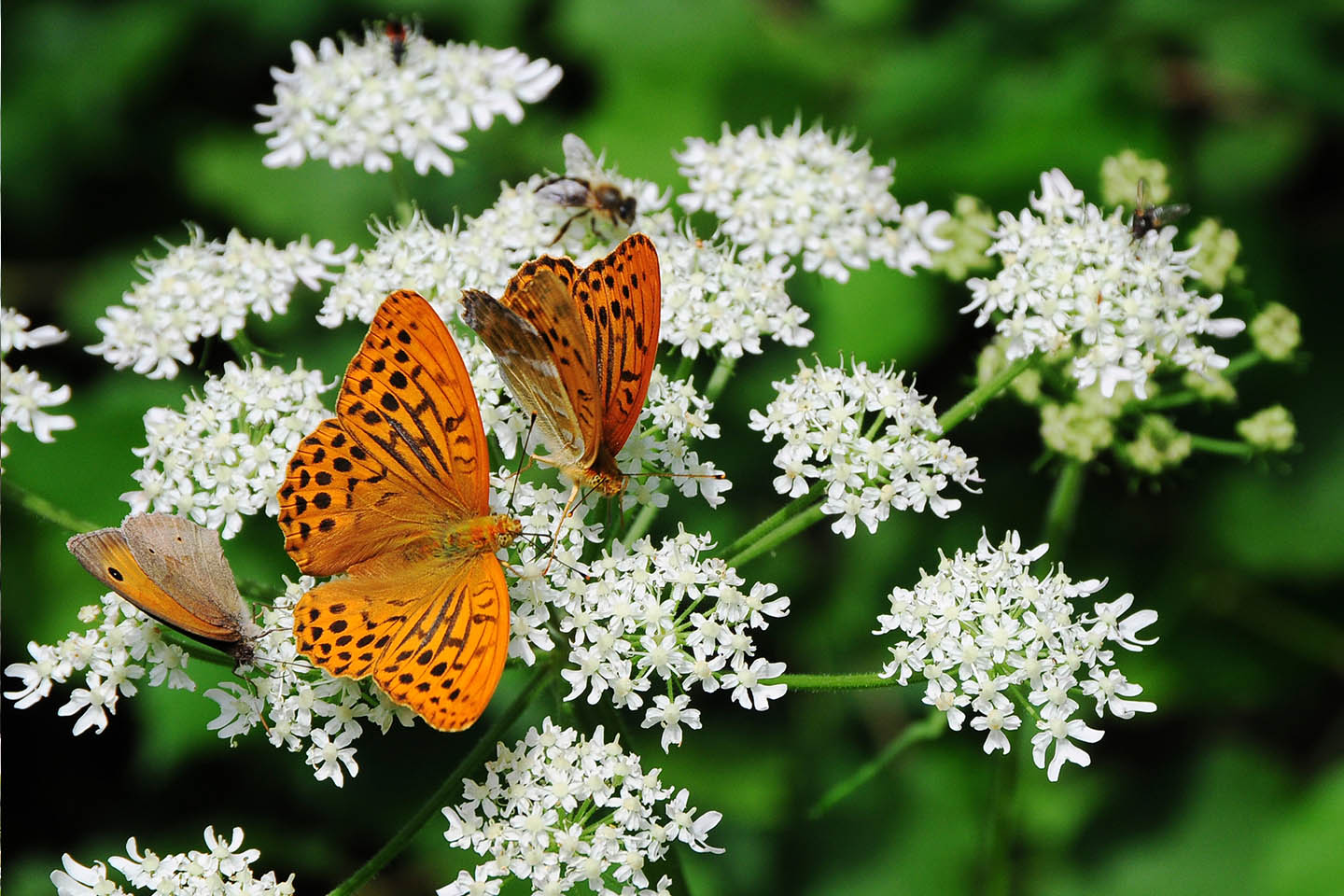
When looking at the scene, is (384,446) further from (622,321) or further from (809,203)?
(809,203)

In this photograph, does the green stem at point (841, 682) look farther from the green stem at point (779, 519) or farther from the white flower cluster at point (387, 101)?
the white flower cluster at point (387, 101)

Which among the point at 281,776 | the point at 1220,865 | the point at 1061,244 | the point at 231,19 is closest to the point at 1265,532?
the point at 1220,865

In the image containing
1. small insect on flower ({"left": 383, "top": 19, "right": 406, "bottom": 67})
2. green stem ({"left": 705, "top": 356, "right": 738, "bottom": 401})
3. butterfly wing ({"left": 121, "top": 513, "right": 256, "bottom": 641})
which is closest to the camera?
butterfly wing ({"left": 121, "top": 513, "right": 256, "bottom": 641})

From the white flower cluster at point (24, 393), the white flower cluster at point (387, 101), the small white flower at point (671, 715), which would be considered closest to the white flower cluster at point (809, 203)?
the white flower cluster at point (387, 101)

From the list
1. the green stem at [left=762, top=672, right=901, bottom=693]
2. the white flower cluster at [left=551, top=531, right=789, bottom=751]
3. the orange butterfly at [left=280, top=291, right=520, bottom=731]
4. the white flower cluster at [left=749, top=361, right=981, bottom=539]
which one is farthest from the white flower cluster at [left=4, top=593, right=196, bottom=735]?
the white flower cluster at [left=749, top=361, right=981, bottom=539]

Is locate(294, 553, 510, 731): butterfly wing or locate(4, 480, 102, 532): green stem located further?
locate(4, 480, 102, 532): green stem

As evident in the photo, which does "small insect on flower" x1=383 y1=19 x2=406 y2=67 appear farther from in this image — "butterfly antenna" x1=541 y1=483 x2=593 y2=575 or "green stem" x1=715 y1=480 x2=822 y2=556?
"green stem" x1=715 y1=480 x2=822 y2=556
